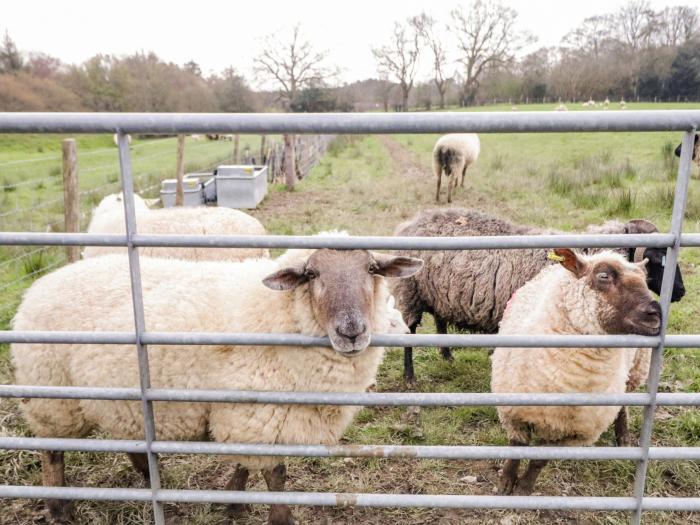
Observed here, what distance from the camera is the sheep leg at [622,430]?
3.75 m

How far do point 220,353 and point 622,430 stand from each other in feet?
10.1

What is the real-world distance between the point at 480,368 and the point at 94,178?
15.2m

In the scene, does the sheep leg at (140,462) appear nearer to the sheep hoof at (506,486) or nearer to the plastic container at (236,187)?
the sheep hoof at (506,486)

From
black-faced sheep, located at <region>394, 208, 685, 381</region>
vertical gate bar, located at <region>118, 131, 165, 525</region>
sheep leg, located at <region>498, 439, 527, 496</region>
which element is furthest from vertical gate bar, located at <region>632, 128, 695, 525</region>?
black-faced sheep, located at <region>394, 208, 685, 381</region>

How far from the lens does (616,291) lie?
2.77m

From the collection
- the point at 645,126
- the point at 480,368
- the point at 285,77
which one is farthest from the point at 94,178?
the point at 645,126

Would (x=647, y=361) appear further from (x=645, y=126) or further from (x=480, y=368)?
(x=645, y=126)

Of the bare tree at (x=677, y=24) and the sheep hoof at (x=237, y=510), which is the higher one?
the bare tree at (x=677, y=24)

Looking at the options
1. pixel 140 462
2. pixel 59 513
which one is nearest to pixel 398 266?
pixel 140 462

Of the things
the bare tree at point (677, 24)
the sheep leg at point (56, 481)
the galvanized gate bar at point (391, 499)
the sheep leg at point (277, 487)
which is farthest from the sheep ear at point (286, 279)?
the bare tree at point (677, 24)

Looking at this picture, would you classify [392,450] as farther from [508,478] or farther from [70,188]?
[70,188]

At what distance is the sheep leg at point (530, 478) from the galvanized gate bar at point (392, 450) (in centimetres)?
106

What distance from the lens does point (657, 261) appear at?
4.16 m

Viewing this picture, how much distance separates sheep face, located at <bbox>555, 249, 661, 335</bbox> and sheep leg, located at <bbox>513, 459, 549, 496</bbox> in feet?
2.98
